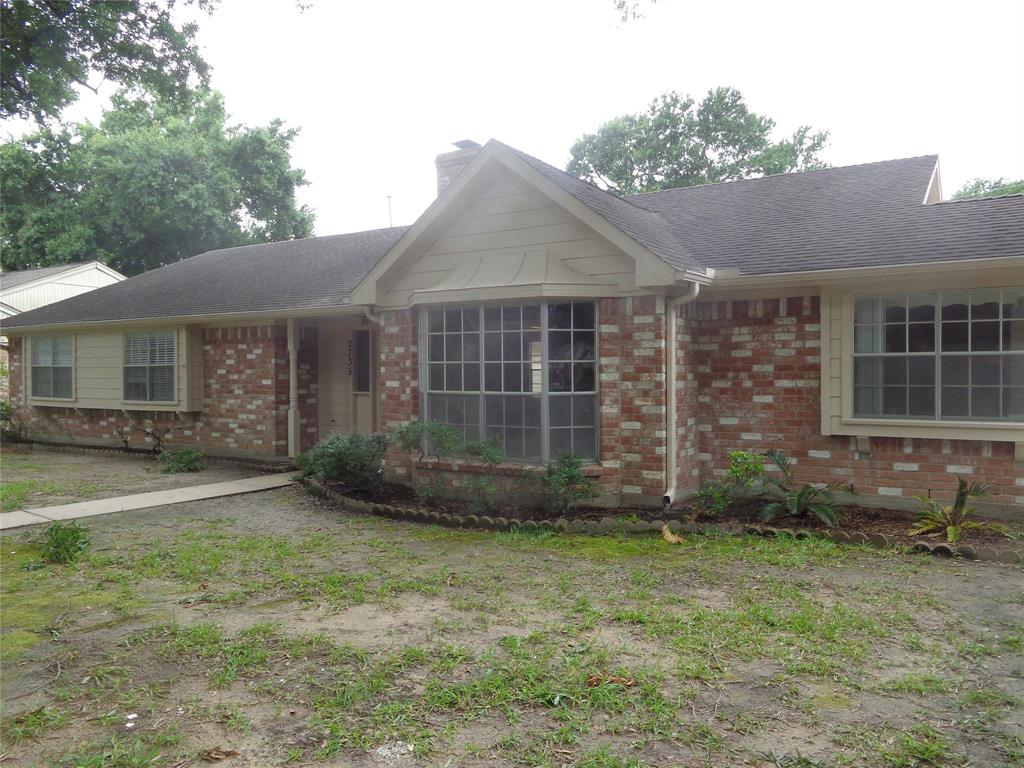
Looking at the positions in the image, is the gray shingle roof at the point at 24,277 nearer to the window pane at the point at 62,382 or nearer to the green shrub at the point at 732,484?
the window pane at the point at 62,382

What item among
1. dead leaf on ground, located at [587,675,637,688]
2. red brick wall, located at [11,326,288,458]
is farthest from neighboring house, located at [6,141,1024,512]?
dead leaf on ground, located at [587,675,637,688]

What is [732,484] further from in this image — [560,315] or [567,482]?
[560,315]

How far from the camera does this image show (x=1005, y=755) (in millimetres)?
3246

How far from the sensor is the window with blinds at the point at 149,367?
1428 cm

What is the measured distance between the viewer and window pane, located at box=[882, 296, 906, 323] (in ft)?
25.9

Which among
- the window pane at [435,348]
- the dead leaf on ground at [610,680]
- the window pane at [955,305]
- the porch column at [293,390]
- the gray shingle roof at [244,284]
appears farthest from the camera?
the gray shingle roof at [244,284]

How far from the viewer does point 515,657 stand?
4.38m

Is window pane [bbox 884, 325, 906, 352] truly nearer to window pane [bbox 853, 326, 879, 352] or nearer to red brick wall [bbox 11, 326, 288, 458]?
window pane [bbox 853, 326, 879, 352]

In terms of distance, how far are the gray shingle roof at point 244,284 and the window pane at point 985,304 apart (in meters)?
8.89

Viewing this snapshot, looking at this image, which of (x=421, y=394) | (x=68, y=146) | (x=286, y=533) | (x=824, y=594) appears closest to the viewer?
(x=824, y=594)

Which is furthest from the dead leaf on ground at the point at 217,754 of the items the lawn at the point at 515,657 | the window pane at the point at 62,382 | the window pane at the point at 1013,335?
the window pane at the point at 62,382

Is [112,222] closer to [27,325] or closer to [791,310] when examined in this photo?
[27,325]

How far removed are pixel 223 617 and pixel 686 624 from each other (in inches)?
130

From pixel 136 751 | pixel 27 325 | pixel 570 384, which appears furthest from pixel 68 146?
pixel 136 751
